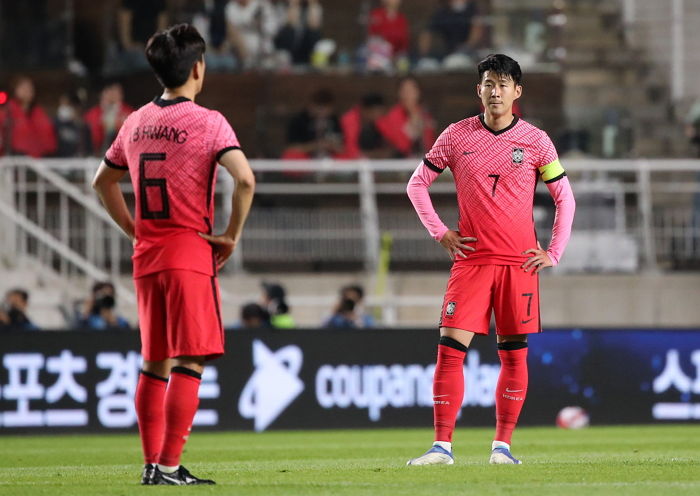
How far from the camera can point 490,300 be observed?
891cm

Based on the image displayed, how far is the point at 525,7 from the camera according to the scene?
67.9 ft

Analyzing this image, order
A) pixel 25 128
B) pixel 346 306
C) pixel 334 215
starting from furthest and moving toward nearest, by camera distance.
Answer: pixel 25 128, pixel 334 215, pixel 346 306

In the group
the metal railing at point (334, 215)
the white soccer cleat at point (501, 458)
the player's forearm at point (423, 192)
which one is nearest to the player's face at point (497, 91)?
the player's forearm at point (423, 192)

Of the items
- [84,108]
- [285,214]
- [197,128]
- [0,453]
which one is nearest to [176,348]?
[197,128]

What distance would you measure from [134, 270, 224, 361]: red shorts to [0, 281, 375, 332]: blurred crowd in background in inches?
331

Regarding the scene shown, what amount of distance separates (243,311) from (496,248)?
8111mm

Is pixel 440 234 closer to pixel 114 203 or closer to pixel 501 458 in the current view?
pixel 501 458

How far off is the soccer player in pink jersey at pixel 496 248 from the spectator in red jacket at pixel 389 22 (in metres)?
12.2

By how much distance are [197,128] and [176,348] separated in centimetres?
106

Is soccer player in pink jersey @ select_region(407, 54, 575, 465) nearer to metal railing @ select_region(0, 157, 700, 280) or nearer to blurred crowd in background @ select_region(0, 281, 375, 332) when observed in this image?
blurred crowd in background @ select_region(0, 281, 375, 332)

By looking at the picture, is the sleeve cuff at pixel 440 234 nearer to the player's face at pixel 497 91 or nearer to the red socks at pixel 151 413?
the player's face at pixel 497 91

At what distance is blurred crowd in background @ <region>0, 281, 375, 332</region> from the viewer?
16406 mm

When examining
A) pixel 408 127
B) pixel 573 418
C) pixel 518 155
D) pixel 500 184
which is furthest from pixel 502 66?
pixel 408 127

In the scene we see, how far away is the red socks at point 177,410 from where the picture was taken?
7.39 metres
